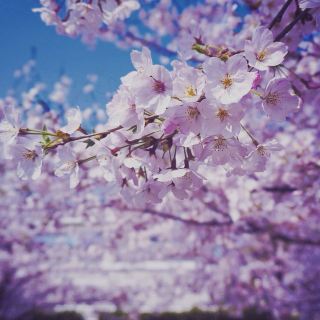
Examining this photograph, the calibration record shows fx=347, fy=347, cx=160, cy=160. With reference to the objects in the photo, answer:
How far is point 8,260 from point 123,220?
20.7 feet

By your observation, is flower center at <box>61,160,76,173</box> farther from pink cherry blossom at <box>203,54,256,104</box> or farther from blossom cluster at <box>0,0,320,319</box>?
pink cherry blossom at <box>203,54,256,104</box>

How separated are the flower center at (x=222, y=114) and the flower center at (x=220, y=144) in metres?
0.13

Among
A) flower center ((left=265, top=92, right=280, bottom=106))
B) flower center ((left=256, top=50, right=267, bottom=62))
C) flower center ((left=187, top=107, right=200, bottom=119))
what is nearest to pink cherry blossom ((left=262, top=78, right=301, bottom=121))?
flower center ((left=265, top=92, right=280, bottom=106))

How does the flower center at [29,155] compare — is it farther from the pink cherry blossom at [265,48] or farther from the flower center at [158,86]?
the pink cherry blossom at [265,48]

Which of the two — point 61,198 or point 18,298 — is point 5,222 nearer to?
point 61,198

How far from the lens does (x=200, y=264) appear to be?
433 inches

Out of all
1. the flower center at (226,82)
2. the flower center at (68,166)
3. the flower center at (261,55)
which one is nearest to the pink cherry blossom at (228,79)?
the flower center at (226,82)

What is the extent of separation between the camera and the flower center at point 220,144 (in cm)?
142

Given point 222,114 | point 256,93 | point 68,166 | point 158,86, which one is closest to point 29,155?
point 68,166

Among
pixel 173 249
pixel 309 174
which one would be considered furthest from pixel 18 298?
pixel 309 174

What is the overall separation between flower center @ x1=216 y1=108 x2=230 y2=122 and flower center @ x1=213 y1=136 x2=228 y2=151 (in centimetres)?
13

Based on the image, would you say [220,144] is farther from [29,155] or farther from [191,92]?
[29,155]

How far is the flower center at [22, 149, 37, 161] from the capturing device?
1.62m

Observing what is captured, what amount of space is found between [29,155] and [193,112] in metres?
0.82
